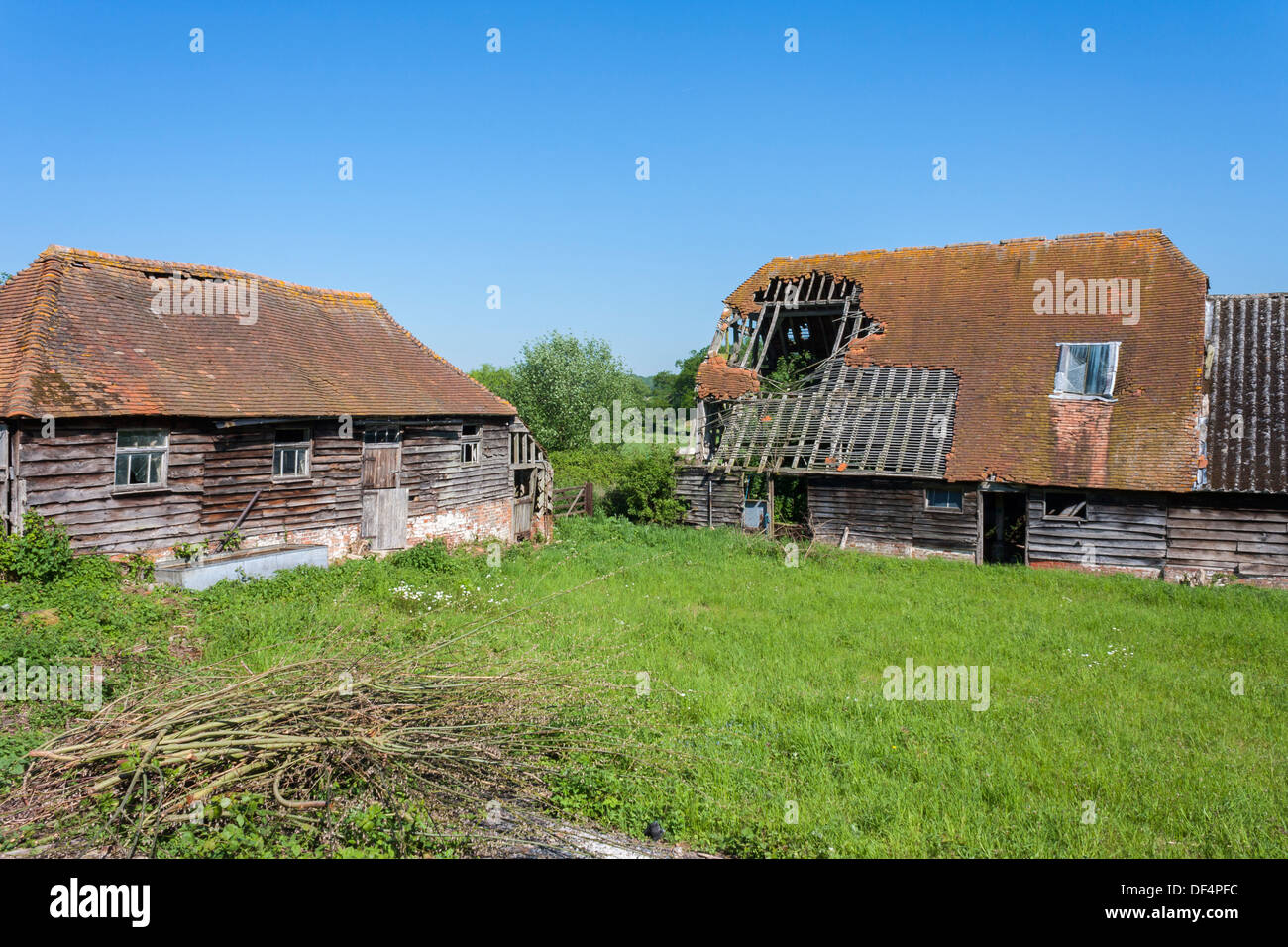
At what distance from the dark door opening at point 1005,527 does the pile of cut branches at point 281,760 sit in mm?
16561

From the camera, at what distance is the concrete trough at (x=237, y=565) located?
1376cm

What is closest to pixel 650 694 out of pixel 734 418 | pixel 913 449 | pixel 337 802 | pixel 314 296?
pixel 337 802

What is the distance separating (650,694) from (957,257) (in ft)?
66.5

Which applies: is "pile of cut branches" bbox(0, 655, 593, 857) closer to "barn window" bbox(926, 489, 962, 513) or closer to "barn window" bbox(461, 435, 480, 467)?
"barn window" bbox(461, 435, 480, 467)

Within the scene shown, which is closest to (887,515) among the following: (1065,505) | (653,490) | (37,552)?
(1065,505)

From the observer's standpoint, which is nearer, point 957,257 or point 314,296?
point 314,296

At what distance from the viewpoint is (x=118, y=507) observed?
1417cm

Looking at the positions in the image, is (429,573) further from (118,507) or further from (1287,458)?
(1287,458)

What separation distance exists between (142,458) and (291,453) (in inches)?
123

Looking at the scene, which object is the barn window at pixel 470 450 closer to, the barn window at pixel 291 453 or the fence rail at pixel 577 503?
the fence rail at pixel 577 503

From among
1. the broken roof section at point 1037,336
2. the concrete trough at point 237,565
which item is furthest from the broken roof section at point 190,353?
the broken roof section at point 1037,336

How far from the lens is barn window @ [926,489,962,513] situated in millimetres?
20281
